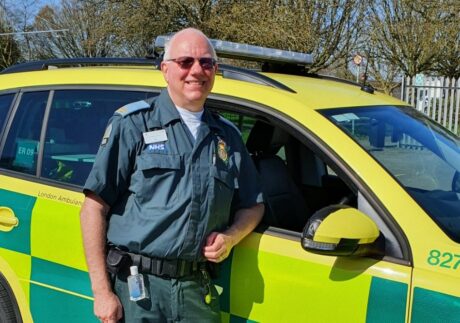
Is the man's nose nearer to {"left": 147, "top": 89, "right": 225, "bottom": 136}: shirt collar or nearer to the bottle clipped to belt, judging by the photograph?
{"left": 147, "top": 89, "right": 225, "bottom": 136}: shirt collar

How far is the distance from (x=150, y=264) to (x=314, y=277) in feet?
1.90

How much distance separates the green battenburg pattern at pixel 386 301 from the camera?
180 centimetres

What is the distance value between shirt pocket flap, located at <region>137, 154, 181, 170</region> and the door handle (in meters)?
0.99

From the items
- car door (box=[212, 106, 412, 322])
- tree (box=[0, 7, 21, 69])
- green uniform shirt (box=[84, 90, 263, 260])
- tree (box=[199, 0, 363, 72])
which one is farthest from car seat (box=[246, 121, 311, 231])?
tree (box=[0, 7, 21, 69])

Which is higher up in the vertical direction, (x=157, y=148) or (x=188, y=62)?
(x=188, y=62)

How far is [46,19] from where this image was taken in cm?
3281

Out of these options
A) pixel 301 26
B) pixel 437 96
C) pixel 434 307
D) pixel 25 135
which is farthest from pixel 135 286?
pixel 437 96

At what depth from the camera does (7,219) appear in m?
2.65

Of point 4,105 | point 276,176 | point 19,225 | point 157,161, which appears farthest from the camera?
point 4,105

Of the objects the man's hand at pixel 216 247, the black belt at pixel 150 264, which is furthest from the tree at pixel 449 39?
the black belt at pixel 150 264

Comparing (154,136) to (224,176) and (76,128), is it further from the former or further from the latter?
(76,128)

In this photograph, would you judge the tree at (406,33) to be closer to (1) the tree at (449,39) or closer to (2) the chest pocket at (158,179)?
(1) the tree at (449,39)

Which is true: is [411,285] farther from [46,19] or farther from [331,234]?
[46,19]

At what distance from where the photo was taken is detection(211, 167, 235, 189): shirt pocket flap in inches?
78.8
